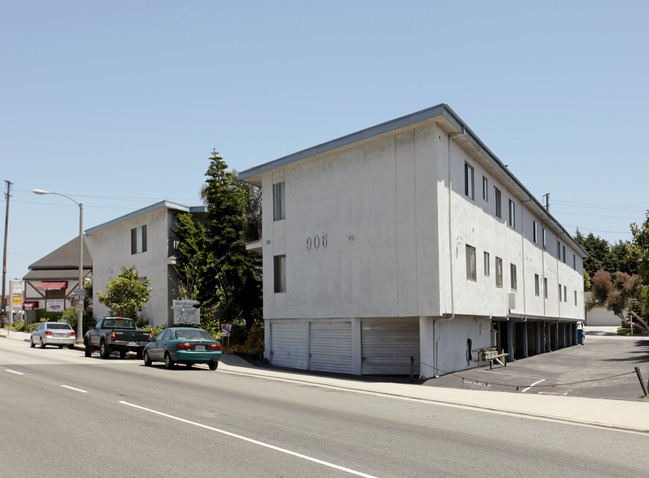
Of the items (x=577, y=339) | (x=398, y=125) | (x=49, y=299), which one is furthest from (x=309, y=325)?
(x=49, y=299)

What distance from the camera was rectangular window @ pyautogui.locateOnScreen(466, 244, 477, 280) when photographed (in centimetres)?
2419

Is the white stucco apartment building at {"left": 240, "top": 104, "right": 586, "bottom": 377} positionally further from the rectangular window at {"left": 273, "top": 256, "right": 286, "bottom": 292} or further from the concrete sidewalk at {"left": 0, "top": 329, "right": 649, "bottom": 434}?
the concrete sidewalk at {"left": 0, "top": 329, "right": 649, "bottom": 434}

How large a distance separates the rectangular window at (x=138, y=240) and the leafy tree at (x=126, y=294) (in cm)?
214

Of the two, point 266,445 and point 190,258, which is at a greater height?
point 190,258

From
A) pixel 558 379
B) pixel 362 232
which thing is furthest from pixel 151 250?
pixel 558 379

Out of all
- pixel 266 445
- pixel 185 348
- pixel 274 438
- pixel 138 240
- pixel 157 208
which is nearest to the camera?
pixel 266 445

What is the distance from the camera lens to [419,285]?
21.6 meters

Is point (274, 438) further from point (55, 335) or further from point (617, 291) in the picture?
point (617, 291)

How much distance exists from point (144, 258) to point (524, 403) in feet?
93.9

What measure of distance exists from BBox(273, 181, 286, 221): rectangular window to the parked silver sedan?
16.1 m

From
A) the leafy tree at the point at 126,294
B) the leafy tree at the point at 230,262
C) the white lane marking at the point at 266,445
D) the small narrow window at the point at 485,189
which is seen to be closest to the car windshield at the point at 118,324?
the leafy tree at the point at 230,262

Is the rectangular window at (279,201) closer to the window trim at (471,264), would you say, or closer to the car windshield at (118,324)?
the window trim at (471,264)

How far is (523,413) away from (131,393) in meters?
8.95

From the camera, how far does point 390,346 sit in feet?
76.3
